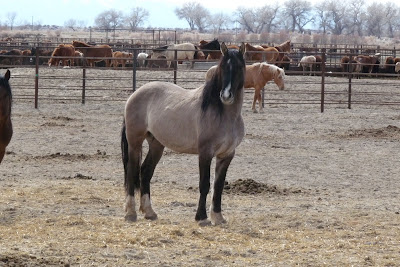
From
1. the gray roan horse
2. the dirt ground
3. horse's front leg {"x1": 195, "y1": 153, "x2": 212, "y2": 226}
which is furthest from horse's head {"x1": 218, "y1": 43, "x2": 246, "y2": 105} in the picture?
the dirt ground

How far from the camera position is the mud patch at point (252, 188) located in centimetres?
853

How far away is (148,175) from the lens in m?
7.30

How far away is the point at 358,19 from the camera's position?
485 feet

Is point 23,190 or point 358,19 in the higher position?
point 358,19

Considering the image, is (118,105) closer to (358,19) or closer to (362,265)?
(362,265)

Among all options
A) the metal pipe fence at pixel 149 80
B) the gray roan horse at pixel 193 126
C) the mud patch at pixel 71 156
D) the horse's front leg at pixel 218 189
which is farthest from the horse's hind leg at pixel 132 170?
the metal pipe fence at pixel 149 80

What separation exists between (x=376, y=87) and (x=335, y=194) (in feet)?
55.7

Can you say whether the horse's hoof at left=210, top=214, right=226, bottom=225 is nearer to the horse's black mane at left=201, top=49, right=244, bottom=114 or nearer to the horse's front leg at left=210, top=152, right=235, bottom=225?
the horse's front leg at left=210, top=152, right=235, bottom=225

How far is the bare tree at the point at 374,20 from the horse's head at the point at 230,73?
133 m

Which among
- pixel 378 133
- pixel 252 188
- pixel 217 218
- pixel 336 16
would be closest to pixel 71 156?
pixel 252 188

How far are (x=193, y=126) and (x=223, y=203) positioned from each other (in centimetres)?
129

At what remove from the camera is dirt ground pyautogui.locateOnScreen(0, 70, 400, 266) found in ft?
18.5

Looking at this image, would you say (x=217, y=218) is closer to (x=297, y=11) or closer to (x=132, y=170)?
(x=132, y=170)

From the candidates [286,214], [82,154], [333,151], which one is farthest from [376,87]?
[286,214]
